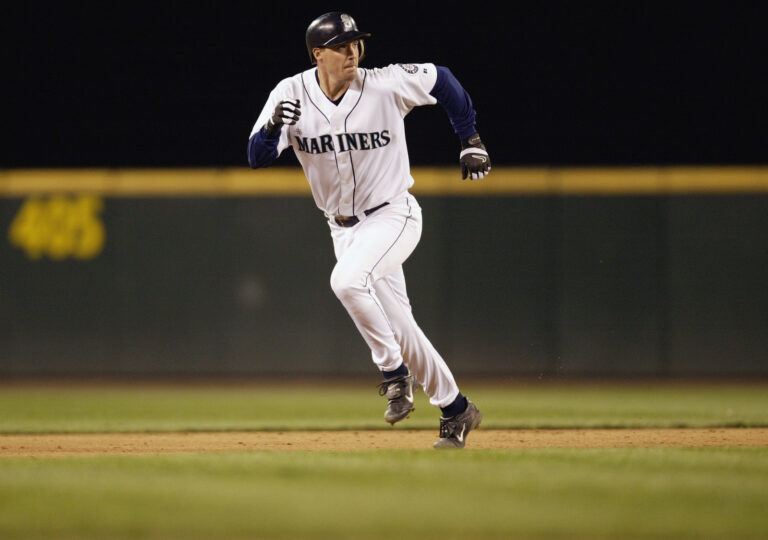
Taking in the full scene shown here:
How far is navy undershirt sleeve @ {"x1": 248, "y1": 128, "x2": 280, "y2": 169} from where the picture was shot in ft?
15.3

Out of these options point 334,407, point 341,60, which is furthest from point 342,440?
point 334,407

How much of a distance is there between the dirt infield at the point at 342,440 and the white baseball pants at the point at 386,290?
54 cm

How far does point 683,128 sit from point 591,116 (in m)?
0.92

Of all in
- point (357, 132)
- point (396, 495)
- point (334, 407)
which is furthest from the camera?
point (334, 407)

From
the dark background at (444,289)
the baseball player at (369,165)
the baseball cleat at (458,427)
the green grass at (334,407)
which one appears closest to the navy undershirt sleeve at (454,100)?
the baseball player at (369,165)

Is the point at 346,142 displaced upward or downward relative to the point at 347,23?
downward

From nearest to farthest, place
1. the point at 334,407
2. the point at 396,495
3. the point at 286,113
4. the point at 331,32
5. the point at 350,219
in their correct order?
the point at 396,495 < the point at 286,113 < the point at 331,32 < the point at 350,219 < the point at 334,407

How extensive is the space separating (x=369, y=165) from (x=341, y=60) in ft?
1.45

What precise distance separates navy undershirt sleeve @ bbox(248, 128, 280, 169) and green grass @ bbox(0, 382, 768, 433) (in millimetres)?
2251

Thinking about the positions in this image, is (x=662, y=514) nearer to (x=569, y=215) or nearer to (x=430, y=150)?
(x=569, y=215)

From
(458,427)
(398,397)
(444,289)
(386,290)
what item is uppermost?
(386,290)

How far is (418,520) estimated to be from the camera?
11.0 feet

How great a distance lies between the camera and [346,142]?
15.6ft

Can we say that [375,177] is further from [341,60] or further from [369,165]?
[341,60]
